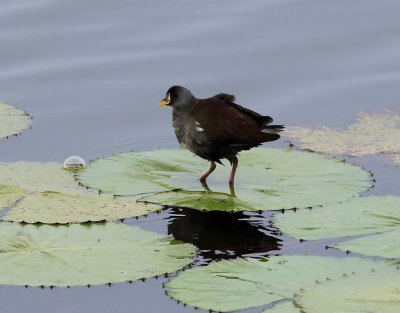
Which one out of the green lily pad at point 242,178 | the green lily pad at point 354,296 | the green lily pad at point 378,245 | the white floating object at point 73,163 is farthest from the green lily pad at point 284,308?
the white floating object at point 73,163

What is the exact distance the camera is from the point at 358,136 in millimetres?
8109

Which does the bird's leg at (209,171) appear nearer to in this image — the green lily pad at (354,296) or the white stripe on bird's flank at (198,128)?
the white stripe on bird's flank at (198,128)

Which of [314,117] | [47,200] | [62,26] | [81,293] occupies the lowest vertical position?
[81,293]

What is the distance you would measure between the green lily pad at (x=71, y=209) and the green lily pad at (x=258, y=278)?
3.84 feet

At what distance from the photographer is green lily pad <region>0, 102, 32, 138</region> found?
8070mm

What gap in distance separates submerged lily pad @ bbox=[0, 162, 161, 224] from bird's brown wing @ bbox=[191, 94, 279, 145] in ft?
2.79

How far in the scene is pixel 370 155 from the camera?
25.0 ft

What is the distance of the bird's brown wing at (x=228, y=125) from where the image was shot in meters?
6.69

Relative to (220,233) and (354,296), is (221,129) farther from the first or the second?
(354,296)

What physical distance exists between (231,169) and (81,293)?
260cm

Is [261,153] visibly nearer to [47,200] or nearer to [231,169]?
[231,169]

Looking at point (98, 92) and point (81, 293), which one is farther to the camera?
point (98, 92)

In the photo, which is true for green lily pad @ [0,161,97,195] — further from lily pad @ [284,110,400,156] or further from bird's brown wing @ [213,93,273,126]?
lily pad @ [284,110,400,156]

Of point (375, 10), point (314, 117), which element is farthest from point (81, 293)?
point (375, 10)
